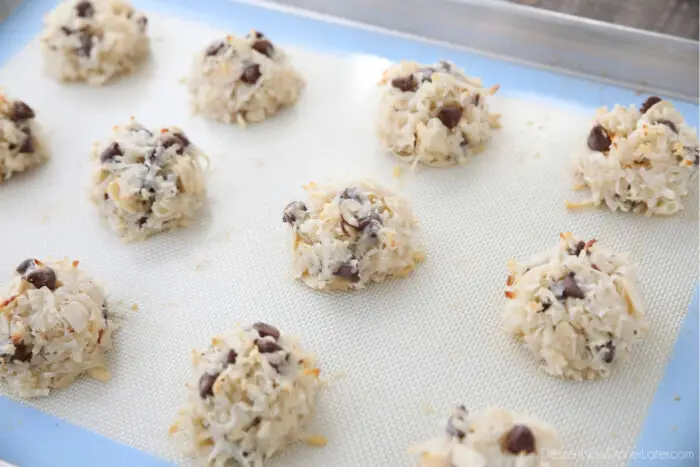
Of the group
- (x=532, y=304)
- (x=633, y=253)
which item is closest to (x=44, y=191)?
(x=532, y=304)

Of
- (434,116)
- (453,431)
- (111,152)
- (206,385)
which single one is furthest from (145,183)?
(453,431)

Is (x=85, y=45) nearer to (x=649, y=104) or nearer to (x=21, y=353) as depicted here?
(x=21, y=353)

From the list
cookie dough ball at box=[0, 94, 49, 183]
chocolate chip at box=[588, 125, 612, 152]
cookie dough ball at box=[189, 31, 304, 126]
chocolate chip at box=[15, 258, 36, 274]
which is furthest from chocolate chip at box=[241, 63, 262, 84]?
chocolate chip at box=[588, 125, 612, 152]

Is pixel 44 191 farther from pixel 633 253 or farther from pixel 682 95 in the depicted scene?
pixel 682 95

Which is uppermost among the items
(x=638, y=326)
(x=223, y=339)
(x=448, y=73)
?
(x=448, y=73)

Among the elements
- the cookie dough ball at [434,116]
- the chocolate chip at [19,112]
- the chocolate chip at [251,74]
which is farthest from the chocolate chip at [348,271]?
the chocolate chip at [19,112]

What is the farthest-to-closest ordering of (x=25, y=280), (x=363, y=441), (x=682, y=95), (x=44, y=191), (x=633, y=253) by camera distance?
(x=682, y=95), (x=44, y=191), (x=633, y=253), (x=25, y=280), (x=363, y=441)

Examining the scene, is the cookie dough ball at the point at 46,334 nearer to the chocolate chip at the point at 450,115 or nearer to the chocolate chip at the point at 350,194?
the chocolate chip at the point at 350,194
